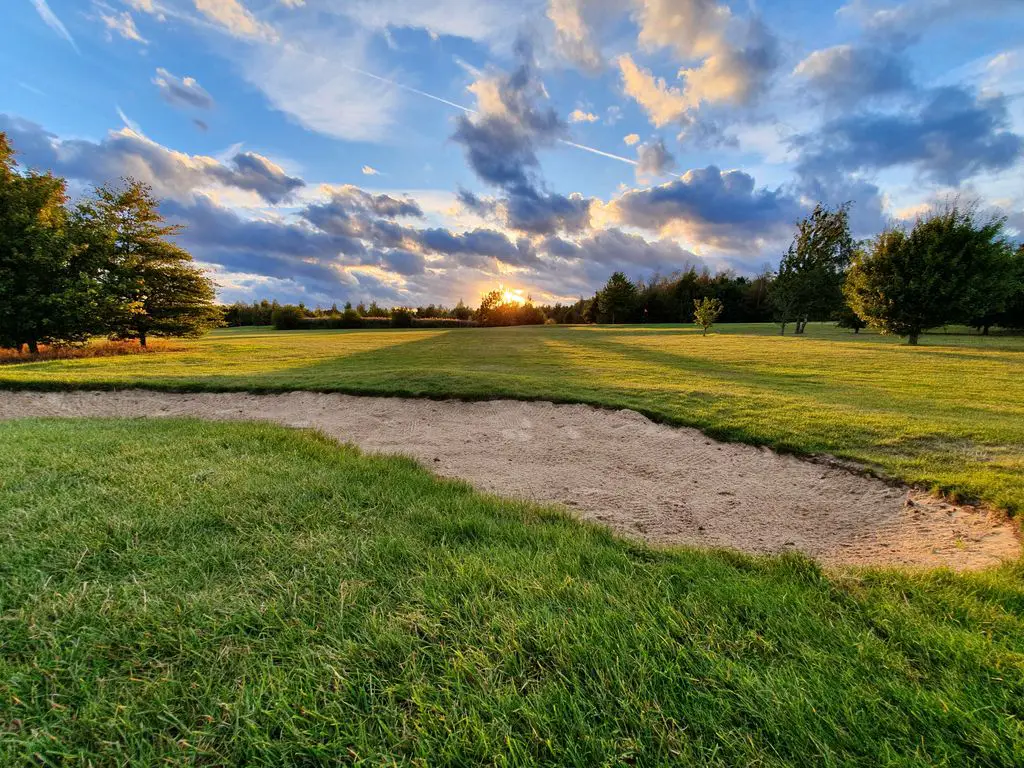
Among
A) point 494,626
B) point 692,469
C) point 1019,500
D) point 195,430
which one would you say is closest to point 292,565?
point 494,626

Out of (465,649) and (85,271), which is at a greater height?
(85,271)

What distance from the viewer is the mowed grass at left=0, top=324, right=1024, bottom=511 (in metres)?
6.15

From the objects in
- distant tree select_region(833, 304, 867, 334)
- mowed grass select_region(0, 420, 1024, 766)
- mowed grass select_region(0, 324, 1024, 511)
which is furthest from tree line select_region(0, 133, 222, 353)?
distant tree select_region(833, 304, 867, 334)

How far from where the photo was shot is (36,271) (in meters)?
16.9

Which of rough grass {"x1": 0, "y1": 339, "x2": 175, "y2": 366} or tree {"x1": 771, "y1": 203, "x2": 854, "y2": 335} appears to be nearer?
rough grass {"x1": 0, "y1": 339, "x2": 175, "y2": 366}

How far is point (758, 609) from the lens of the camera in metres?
2.26

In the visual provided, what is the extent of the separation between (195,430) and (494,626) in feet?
20.7

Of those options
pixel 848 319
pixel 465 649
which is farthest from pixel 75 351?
pixel 848 319

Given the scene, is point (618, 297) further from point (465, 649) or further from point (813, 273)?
point (465, 649)

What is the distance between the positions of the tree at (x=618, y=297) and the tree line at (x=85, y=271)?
56.1 m

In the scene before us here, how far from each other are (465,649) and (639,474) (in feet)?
15.6

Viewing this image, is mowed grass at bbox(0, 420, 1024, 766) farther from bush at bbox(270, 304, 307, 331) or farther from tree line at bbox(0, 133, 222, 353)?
bush at bbox(270, 304, 307, 331)

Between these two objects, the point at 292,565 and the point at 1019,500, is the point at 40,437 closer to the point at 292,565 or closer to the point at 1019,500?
the point at 292,565

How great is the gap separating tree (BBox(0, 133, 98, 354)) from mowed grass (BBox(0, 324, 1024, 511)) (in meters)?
2.98
